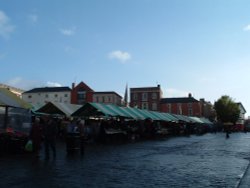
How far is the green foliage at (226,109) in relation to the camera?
12950cm

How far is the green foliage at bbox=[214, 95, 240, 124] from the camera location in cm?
12950

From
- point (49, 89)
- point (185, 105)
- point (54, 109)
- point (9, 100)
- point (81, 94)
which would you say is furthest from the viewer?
point (185, 105)

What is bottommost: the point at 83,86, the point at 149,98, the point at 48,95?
the point at 149,98

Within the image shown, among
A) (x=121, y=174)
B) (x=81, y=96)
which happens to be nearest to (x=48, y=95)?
(x=81, y=96)

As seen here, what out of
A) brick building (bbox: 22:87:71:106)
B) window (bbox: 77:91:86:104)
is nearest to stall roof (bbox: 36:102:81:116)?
window (bbox: 77:91:86:104)

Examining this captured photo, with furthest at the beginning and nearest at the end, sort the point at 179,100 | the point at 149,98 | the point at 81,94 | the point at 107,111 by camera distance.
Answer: the point at 179,100 < the point at 149,98 < the point at 81,94 < the point at 107,111

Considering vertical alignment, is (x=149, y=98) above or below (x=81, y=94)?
below

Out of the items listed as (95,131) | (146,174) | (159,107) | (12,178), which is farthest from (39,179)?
(159,107)

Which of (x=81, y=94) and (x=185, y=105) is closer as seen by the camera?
(x=81, y=94)

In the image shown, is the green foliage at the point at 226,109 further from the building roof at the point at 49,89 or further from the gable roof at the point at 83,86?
the building roof at the point at 49,89

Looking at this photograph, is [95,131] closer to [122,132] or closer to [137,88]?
[122,132]

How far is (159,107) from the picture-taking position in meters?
121

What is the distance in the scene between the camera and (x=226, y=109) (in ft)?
423

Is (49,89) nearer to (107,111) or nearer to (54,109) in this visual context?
(54,109)
